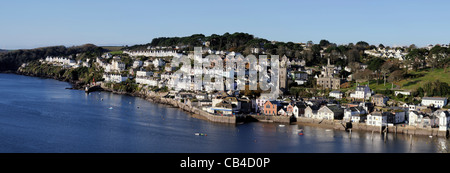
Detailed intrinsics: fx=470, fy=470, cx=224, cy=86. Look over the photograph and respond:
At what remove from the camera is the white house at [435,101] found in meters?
23.6

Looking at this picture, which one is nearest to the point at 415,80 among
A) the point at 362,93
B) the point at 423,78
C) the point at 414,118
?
the point at 423,78

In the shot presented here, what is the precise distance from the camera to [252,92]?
28766 millimetres

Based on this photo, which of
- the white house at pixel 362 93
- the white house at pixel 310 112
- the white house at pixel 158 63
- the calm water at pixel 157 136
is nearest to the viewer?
the calm water at pixel 157 136

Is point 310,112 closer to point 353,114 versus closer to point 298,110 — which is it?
point 298,110

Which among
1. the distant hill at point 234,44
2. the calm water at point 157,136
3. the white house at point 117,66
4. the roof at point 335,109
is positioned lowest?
the calm water at point 157,136

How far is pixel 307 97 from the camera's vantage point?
95.2ft

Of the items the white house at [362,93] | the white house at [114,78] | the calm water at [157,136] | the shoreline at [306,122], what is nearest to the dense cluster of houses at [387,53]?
the white house at [362,93]

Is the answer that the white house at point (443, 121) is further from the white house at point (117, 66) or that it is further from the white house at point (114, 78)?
the white house at point (117, 66)

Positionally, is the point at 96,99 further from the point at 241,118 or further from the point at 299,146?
the point at 299,146

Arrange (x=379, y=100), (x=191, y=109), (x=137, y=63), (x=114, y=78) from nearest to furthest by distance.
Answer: (x=379, y=100)
(x=191, y=109)
(x=114, y=78)
(x=137, y=63)

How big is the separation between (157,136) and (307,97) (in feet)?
42.9

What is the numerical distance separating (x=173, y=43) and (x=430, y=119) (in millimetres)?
42124

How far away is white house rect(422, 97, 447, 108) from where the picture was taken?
23578 millimetres
